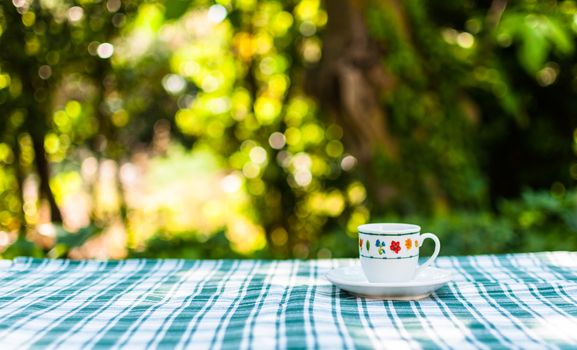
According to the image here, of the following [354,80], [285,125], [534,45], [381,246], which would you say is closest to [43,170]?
[285,125]

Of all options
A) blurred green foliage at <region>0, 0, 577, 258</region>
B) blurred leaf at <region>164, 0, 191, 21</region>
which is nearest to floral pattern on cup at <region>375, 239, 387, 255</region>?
blurred leaf at <region>164, 0, 191, 21</region>

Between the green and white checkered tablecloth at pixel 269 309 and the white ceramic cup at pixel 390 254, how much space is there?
53mm

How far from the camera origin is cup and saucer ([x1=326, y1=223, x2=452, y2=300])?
107 cm

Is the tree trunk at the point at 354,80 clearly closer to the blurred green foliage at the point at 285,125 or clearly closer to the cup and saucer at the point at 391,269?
the blurred green foliage at the point at 285,125

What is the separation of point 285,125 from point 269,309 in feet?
9.61

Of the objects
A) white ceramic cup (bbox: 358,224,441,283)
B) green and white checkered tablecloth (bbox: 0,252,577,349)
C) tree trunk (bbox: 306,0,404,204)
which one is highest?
tree trunk (bbox: 306,0,404,204)

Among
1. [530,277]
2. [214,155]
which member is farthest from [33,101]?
[530,277]

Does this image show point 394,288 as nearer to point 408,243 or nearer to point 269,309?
point 408,243

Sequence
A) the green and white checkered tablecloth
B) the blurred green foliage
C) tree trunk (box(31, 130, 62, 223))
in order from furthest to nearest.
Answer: tree trunk (box(31, 130, 62, 223)), the blurred green foliage, the green and white checkered tablecloth

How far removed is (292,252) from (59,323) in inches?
117

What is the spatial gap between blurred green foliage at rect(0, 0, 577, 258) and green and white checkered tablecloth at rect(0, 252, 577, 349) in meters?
1.16

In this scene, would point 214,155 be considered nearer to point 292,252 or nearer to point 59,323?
point 292,252

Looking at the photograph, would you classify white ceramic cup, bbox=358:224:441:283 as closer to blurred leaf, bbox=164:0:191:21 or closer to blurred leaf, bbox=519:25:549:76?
blurred leaf, bbox=164:0:191:21

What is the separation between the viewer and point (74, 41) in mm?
3273
